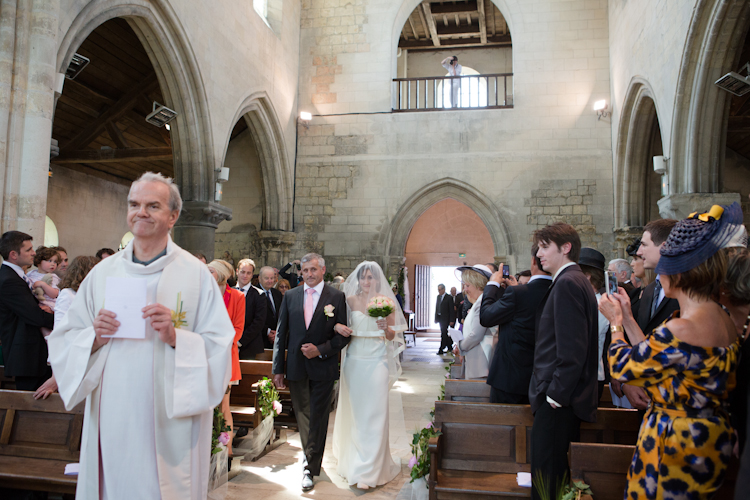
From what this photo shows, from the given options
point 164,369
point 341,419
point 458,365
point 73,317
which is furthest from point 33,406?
A: point 458,365

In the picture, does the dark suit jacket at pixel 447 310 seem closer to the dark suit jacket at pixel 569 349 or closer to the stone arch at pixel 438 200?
the stone arch at pixel 438 200

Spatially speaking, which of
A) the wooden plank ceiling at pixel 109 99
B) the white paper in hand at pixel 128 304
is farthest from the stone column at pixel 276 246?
the white paper in hand at pixel 128 304

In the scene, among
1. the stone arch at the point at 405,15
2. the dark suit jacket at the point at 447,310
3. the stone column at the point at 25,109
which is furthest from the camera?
the dark suit jacket at the point at 447,310

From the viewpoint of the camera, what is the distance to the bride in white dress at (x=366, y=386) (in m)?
3.62

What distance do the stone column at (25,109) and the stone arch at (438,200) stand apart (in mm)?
6792

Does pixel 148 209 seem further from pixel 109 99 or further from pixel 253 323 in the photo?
pixel 109 99

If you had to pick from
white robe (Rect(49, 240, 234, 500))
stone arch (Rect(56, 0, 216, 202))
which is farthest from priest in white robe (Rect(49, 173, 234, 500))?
stone arch (Rect(56, 0, 216, 202))

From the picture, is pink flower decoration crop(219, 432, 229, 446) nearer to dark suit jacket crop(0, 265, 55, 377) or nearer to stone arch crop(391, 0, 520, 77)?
dark suit jacket crop(0, 265, 55, 377)

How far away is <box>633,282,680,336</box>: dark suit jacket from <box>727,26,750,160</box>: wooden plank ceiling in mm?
7301

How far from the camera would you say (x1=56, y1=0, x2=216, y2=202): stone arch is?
6.76 meters

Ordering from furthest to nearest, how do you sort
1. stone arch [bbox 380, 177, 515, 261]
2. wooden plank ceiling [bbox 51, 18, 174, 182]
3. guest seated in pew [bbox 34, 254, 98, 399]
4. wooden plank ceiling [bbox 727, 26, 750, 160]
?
stone arch [bbox 380, 177, 515, 261], wooden plank ceiling [bbox 51, 18, 174, 182], wooden plank ceiling [bbox 727, 26, 750, 160], guest seated in pew [bbox 34, 254, 98, 399]

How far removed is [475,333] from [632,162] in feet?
24.1

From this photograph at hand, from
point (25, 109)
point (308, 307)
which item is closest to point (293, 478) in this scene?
point (308, 307)

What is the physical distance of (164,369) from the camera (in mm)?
1824
